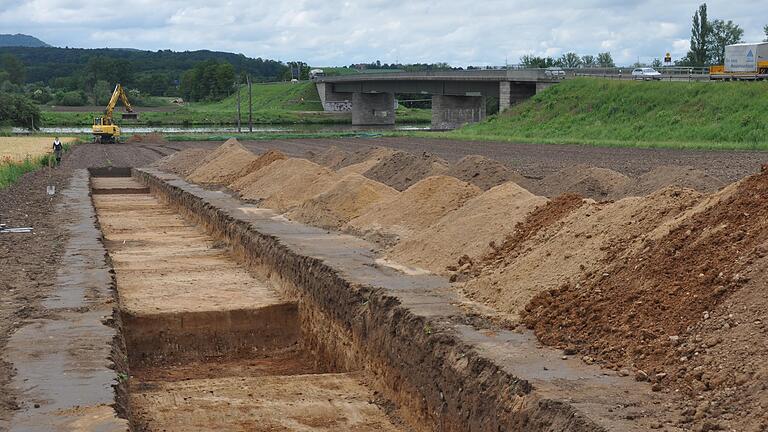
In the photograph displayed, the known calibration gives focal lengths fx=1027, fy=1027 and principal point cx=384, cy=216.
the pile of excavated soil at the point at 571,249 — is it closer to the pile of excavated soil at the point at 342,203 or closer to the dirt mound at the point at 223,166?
the pile of excavated soil at the point at 342,203

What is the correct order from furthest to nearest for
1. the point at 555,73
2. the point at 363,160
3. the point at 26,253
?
the point at 555,73 < the point at 363,160 < the point at 26,253

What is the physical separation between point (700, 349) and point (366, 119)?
100 meters

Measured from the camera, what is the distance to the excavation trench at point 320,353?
7.54 meters

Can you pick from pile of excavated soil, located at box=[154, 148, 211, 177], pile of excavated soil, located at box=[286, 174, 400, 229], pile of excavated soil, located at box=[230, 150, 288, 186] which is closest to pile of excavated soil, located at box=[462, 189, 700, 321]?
pile of excavated soil, located at box=[286, 174, 400, 229]

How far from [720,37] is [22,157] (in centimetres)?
8569

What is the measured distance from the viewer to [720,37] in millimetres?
112812

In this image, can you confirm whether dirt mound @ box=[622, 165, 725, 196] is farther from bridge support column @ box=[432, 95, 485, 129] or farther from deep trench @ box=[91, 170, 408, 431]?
bridge support column @ box=[432, 95, 485, 129]

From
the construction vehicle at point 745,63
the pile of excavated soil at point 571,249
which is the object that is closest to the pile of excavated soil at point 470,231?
the pile of excavated soil at point 571,249

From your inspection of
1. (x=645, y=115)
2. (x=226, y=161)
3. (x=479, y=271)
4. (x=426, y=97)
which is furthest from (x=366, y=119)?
(x=479, y=271)

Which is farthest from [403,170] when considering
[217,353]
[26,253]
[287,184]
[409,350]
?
[409,350]

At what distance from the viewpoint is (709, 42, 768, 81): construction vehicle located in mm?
59094

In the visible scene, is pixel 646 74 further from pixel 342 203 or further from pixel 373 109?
pixel 342 203

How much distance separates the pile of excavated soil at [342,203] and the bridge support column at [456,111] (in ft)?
213

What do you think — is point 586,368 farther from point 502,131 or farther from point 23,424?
point 502,131
